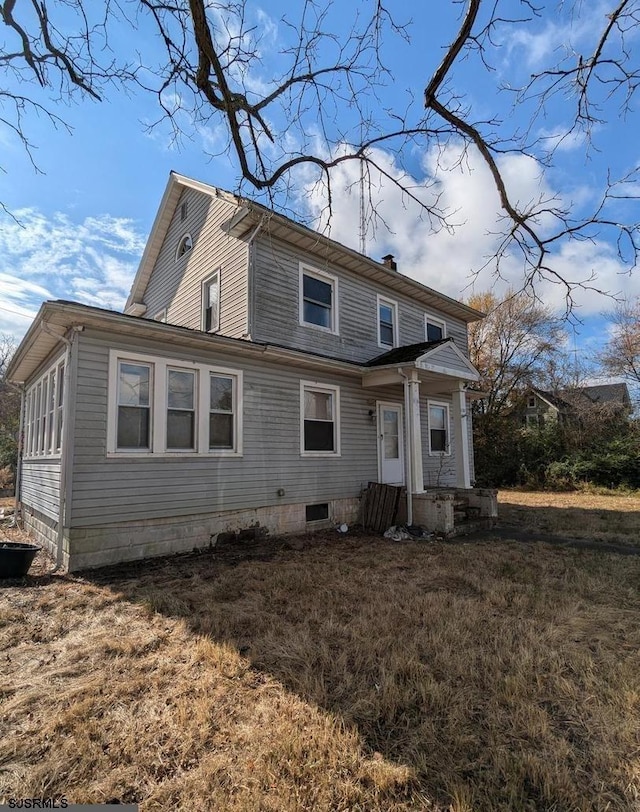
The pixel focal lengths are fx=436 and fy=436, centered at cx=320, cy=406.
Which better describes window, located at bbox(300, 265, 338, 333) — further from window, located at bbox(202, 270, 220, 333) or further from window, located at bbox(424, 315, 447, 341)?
window, located at bbox(424, 315, 447, 341)

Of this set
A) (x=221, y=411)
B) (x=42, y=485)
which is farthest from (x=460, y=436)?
(x=42, y=485)

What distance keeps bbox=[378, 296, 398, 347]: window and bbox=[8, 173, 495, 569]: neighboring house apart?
50 millimetres

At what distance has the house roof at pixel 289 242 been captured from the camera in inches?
341

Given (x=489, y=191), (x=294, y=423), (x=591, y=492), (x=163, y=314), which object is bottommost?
(x=591, y=492)

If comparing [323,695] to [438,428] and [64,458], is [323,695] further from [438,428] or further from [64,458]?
[438,428]

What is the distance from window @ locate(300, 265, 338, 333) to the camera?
9547mm

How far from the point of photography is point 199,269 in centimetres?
1049

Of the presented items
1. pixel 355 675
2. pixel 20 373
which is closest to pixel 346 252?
pixel 20 373

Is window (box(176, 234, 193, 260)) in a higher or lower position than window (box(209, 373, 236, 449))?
higher

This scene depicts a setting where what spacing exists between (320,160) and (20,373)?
9.29 meters

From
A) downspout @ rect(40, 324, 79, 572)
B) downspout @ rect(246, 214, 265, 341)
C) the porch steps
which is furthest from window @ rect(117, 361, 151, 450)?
the porch steps

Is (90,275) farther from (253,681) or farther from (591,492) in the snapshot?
(591,492)

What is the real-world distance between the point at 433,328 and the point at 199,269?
7.09 m

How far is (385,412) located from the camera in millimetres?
10977
